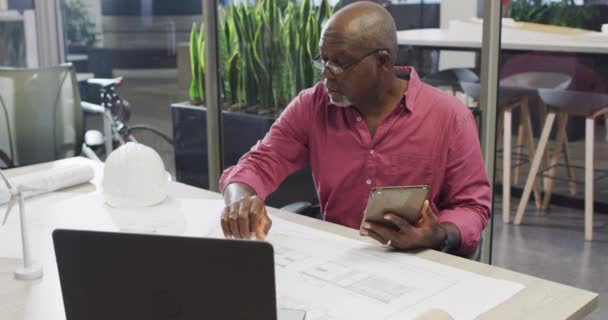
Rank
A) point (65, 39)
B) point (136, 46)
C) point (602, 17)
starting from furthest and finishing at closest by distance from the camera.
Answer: point (65, 39) < point (136, 46) < point (602, 17)

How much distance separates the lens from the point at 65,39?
504 centimetres

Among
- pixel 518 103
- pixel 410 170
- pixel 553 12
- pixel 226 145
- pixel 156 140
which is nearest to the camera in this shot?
pixel 410 170

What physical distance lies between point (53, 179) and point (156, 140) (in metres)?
2.29

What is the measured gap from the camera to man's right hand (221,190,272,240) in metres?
Answer: 1.70

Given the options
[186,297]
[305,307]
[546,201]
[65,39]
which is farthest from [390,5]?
[65,39]

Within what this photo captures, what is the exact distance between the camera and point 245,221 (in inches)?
67.1

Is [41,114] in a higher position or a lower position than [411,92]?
lower

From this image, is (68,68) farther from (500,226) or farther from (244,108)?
(500,226)

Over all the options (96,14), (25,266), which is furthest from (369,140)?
(96,14)

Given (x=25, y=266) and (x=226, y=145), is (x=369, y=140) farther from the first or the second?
(x=226, y=145)

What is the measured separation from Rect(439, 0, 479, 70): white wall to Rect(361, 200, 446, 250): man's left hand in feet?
4.42

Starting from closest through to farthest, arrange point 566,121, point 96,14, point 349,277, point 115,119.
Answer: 1. point 349,277
2. point 566,121
3. point 115,119
4. point 96,14

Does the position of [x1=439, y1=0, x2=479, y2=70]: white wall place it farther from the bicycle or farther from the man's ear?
the bicycle

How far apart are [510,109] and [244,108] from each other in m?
1.49
